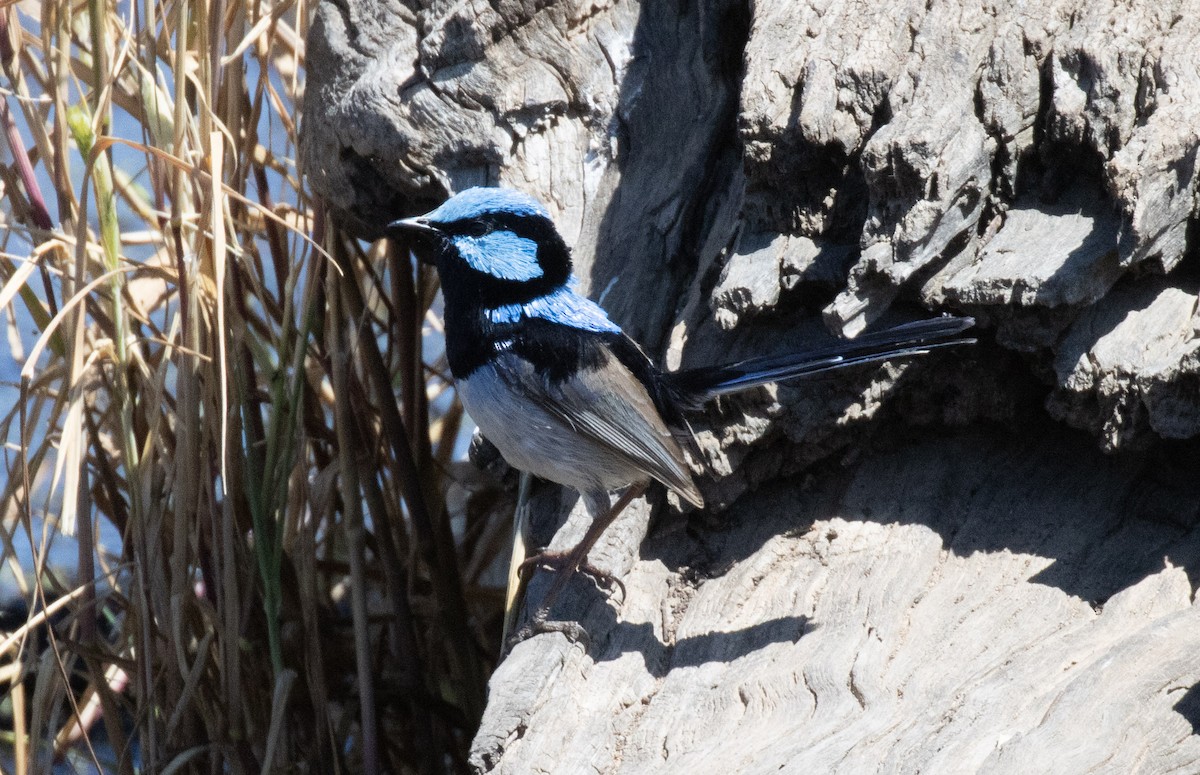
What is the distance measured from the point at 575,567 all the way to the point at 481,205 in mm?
1064

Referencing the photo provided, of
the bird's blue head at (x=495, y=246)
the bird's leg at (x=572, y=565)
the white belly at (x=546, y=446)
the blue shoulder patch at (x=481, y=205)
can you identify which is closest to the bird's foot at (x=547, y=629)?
the bird's leg at (x=572, y=565)

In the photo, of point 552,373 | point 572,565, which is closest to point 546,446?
point 552,373

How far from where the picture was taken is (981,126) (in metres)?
2.91

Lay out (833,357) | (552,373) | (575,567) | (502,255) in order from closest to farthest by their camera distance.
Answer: (833,357) → (575,567) → (552,373) → (502,255)

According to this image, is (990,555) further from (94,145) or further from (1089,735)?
(94,145)

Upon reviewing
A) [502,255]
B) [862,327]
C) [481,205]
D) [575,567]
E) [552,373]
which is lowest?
[575,567]

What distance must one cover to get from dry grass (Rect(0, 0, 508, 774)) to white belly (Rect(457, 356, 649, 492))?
0.64m

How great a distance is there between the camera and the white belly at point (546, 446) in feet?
10.5

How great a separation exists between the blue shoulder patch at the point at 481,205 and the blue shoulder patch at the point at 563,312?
26 centimetres

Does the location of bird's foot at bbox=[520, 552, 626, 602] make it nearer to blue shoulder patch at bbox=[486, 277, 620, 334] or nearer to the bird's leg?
the bird's leg

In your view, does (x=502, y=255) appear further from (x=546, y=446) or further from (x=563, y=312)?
(x=546, y=446)

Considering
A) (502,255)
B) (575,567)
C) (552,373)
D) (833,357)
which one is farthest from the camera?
(502,255)

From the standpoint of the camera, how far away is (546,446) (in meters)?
3.19

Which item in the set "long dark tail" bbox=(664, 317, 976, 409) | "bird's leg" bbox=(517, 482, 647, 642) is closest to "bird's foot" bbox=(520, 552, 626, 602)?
"bird's leg" bbox=(517, 482, 647, 642)
